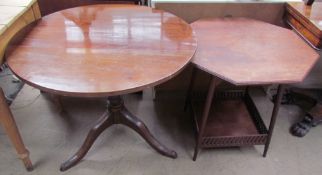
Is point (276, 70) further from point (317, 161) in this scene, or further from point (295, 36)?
point (317, 161)

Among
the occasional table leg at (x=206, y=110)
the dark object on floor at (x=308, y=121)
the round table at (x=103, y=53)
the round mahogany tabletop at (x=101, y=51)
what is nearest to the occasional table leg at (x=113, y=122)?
the round table at (x=103, y=53)

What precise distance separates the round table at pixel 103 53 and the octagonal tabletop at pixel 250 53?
0.12 m

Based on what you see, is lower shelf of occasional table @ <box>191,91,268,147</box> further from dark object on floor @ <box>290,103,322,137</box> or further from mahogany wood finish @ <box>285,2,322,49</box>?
mahogany wood finish @ <box>285,2,322,49</box>

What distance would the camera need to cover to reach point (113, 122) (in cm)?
149

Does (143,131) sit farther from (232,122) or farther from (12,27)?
(12,27)

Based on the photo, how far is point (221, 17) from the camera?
1.53 meters

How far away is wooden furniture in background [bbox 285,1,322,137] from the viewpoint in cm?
130

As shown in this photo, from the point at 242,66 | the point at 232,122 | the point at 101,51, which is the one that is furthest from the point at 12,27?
the point at 232,122

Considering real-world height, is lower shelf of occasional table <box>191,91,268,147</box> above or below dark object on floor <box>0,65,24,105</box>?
above

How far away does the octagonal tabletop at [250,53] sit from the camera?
3.46 feet

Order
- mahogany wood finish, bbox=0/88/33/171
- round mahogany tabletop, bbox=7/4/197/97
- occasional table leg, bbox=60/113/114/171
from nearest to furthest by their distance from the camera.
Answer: round mahogany tabletop, bbox=7/4/197/97, mahogany wood finish, bbox=0/88/33/171, occasional table leg, bbox=60/113/114/171

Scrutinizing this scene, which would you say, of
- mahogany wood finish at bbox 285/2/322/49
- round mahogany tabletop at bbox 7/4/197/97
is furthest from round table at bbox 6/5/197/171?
mahogany wood finish at bbox 285/2/322/49

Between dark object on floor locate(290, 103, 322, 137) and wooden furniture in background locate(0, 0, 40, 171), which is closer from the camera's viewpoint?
wooden furniture in background locate(0, 0, 40, 171)

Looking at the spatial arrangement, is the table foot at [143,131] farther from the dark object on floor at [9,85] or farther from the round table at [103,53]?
the dark object on floor at [9,85]
